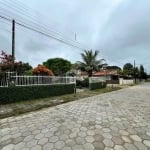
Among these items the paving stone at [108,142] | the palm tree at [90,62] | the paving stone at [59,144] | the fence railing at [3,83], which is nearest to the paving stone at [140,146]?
the paving stone at [108,142]

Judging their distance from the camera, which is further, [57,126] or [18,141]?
[57,126]

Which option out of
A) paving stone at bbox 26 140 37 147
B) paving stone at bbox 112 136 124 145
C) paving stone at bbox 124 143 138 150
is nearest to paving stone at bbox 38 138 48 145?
paving stone at bbox 26 140 37 147

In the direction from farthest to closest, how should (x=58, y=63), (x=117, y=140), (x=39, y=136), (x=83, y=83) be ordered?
(x=58, y=63), (x=83, y=83), (x=39, y=136), (x=117, y=140)

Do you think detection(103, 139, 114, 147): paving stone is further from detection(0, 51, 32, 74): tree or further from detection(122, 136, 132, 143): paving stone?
detection(0, 51, 32, 74): tree

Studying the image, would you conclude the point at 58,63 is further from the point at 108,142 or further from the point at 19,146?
the point at 108,142

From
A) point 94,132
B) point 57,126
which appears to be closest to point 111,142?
point 94,132

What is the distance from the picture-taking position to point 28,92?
9000 millimetres

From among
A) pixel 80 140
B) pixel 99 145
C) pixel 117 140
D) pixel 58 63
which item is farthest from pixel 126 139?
pixel 58 63

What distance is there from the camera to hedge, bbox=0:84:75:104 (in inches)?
309

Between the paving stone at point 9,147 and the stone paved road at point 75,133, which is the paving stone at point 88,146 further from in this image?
the paving stone at point 9,147

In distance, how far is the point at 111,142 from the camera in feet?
11.0

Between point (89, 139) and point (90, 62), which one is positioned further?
point (90, 62)

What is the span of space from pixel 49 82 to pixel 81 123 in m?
6.57

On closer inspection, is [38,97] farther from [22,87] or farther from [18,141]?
[18,141]
